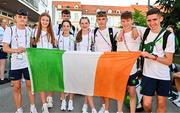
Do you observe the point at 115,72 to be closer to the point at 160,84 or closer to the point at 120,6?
the point at 160,84

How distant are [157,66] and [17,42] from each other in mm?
2768

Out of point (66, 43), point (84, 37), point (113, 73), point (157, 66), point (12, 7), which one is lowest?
point (113, 73)

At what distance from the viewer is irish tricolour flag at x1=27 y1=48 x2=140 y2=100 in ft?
20.4

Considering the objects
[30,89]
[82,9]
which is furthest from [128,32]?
[82,9]

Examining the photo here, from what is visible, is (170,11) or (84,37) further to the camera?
(170,11)

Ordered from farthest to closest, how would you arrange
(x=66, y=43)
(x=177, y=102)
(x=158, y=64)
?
(x=177, y=102), (x=66, y=43), (x=158, y=64)

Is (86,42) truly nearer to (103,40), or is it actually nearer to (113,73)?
(103,40)

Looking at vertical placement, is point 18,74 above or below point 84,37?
below

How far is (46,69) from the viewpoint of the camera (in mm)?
6852

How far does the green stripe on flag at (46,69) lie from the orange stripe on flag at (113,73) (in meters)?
0.79

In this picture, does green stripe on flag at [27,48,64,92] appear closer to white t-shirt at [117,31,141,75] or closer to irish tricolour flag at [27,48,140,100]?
irish tricolour flag at [27,48,140,100]

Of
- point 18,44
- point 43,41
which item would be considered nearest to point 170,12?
point 43,41

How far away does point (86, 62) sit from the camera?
6562 millimetres

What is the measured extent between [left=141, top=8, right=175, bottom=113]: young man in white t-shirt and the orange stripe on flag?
540 millimetres
